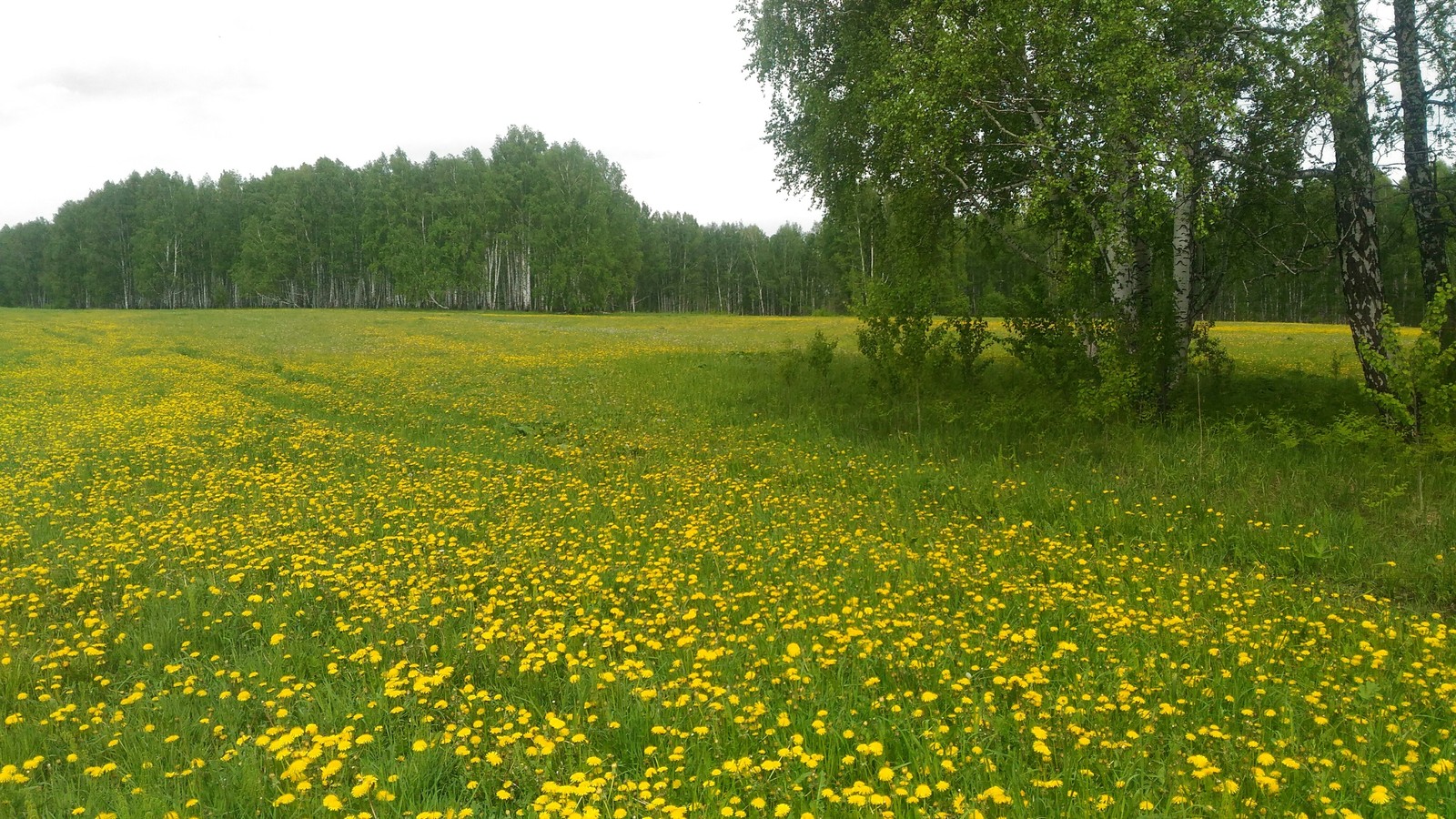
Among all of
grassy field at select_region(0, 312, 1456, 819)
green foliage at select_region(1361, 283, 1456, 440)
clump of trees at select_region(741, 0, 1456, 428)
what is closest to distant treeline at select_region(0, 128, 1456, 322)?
clump of trees at select_region(741, 0, 1456, 428)

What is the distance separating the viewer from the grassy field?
12.2 ft

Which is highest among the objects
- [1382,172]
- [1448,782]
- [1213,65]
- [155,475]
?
[1213,65]

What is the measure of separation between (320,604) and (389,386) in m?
14.2

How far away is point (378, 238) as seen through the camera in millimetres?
74375

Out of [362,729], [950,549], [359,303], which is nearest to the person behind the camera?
[362,729]

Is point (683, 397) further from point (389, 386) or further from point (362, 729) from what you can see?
point (362, 729)

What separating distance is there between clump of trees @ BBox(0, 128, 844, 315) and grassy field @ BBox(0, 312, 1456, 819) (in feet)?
199

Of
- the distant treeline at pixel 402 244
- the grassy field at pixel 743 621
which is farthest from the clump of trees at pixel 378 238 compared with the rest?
the grassy field at pixel 743 621

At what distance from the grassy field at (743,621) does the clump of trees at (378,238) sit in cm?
6074

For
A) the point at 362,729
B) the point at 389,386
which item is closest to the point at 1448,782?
the point at 362,729

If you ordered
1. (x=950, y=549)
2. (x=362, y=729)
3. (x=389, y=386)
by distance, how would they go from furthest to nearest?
(x=389, y=386) → (x=950, y=549) → (x=362, y=729)

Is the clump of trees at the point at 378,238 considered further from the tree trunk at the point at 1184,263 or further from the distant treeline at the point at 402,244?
the tree trunk at the point at 1184,263

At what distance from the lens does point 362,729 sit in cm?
426

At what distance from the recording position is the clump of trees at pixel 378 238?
234 feet
